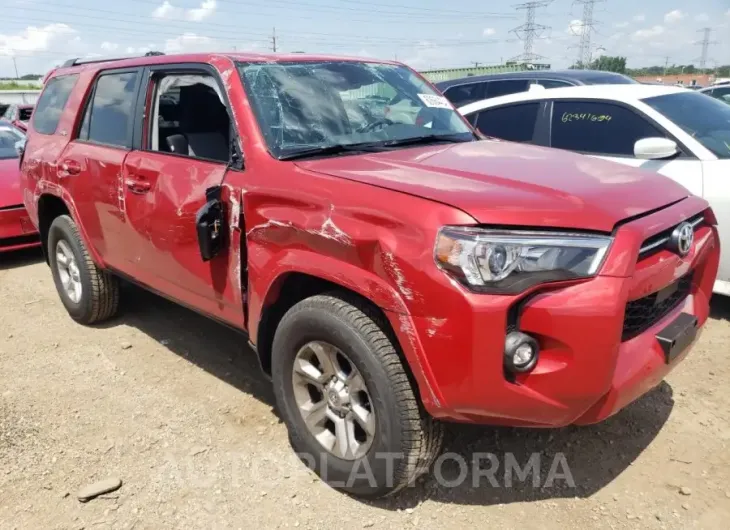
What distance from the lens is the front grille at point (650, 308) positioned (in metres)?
2.32

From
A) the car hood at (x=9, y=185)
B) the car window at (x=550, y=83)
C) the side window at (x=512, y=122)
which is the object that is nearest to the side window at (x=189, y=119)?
the side window at (x=512, y=122)

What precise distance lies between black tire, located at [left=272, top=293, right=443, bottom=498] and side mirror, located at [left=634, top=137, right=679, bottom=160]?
9.42 feet

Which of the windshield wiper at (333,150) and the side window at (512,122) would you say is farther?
the side window at (512,122)

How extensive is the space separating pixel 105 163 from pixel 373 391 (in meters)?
2.45

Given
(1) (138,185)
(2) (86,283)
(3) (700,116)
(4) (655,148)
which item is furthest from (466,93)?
(1) (138,185)

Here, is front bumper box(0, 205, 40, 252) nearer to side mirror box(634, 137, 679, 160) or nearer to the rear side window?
the rear side window

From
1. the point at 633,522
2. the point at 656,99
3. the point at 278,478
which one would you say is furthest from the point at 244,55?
the point at 656,99

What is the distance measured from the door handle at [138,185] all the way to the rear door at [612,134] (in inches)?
131

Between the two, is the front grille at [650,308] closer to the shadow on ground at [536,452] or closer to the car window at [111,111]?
the shadow on ground at [536,452]

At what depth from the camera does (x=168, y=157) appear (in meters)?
3.36

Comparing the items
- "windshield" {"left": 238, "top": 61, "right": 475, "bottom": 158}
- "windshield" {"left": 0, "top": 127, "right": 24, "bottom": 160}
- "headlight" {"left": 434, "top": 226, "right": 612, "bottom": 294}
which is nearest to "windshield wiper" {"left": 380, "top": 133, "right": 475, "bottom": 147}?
"windshield" {"left": 238, "top": 61, "right": 475, "bottom": 158}

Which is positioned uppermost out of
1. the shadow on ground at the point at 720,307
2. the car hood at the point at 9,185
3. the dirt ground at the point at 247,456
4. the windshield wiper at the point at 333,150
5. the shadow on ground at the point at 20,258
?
the windshield wiper at the point at 333,150

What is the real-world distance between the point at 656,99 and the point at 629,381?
11.3ft

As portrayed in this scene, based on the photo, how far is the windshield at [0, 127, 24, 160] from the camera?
7520 millimetres
